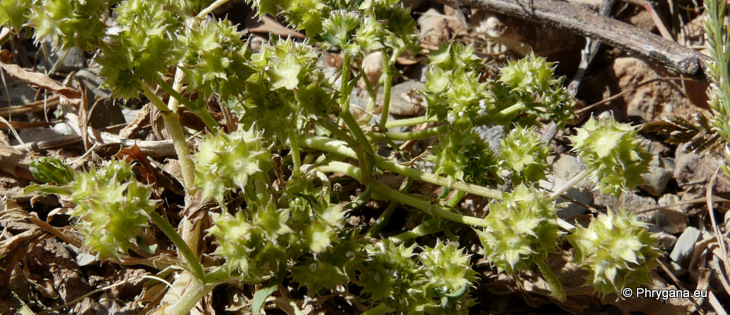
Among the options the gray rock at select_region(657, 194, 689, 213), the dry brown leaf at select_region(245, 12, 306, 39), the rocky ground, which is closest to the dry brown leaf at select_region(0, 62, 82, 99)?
the rocky ground

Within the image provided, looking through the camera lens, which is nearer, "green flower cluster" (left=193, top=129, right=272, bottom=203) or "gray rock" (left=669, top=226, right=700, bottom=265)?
"green flower cluster" (left=193, top=129, right=272, bottom=203)

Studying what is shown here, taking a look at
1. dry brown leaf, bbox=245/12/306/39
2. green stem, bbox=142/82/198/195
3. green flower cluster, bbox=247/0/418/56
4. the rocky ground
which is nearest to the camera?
green flower cluster, bbox=247/0/418/56

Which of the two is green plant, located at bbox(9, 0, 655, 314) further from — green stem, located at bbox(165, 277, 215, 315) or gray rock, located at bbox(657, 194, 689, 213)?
gray rock, located at bbox(657, 194, 689, 213)

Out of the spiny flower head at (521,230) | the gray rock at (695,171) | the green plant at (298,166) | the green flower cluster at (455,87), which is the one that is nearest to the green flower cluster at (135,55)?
the green plant at (298,166)

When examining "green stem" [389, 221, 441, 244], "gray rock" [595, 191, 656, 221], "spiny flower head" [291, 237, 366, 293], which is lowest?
"gray rock" [595, 191, 656, 221]

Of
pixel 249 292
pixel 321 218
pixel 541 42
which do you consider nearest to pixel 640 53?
pixel 541 42

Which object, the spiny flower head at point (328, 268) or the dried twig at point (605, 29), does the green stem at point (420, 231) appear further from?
the dried twig at point (605, 29)

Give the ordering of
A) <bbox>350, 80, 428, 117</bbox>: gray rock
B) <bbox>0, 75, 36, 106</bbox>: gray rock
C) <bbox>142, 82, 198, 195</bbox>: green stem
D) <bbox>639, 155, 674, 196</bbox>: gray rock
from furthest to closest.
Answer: <bbox>350, 80, 428, 117</bbox>: gray rock
<bbox>0, 75, 36, 106</bbox>: gray rock
<bbox>639, 155, 674, 196</bbox>: gray rock
<bbox>142, 82, 198, 195</bbox>: green stem
